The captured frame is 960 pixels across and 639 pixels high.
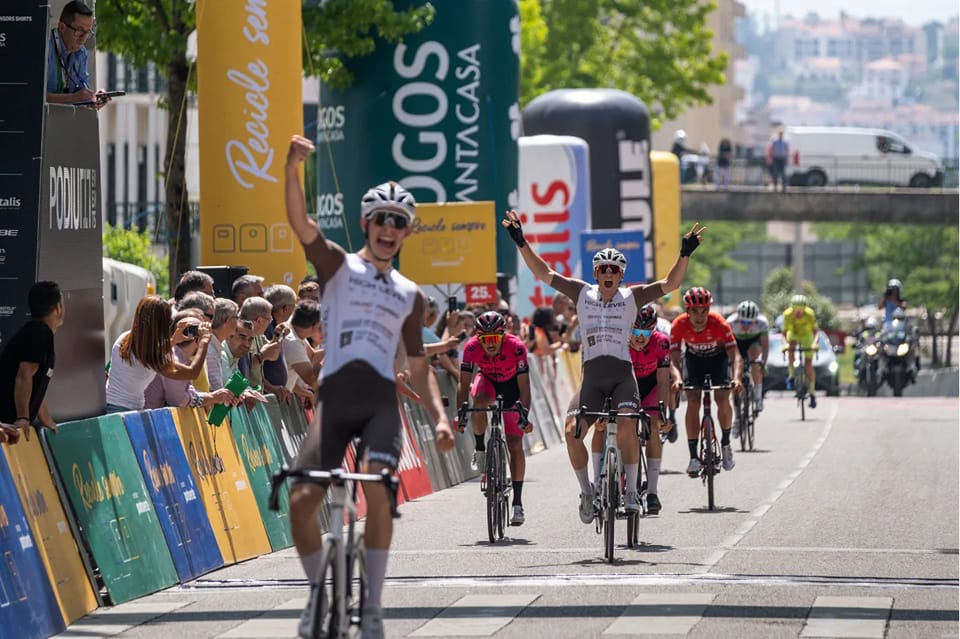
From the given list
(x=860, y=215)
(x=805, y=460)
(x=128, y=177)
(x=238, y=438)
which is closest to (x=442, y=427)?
(x=238, y=438)

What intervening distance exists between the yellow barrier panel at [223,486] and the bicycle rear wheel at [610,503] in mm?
2403

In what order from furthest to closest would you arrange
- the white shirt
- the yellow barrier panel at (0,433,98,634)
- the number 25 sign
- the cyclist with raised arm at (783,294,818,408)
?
1. the cyclist with raised arm at (783,294,818,408)
2. the number 25 sign
3. the white shirt
4. the yellow barrier panel at (0,433,98,634)

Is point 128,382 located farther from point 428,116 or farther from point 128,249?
point 128,249

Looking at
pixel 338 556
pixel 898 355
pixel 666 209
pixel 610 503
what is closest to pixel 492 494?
pixel 610 503

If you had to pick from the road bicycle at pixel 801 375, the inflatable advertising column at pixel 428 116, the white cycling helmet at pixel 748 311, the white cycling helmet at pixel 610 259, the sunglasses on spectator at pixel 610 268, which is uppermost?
the inflatable advertising column at pixel 428 116

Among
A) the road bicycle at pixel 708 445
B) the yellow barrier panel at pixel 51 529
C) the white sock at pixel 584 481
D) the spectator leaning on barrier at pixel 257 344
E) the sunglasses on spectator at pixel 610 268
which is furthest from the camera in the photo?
the road bicycle at pixel 708 445

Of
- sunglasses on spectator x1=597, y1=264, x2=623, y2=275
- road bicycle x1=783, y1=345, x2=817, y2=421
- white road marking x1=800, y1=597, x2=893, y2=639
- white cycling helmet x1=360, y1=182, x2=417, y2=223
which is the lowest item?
road bicycle x1=783, y1=345, x2=817, y2=421

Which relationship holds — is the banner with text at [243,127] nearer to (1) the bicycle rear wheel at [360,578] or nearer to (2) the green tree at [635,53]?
Result: (1) the bicycle rear wheel at [360,578]

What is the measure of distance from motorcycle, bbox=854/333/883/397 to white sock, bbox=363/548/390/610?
38228mm

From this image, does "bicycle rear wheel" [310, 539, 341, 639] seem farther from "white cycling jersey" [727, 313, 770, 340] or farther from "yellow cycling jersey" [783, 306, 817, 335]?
"yellow cycling jersey" [783, 306, 817, 335]

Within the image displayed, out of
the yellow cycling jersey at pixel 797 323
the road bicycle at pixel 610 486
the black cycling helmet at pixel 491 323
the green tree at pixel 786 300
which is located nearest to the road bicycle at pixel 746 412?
the yellow cycling jersey at pixel 797 323

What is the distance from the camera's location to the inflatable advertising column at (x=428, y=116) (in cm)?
2795

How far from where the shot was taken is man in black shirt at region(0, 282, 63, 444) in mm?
11258

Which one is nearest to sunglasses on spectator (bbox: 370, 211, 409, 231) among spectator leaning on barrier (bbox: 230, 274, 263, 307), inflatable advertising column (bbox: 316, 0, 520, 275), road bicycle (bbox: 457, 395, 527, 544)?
road bicycle (bbox: 457, 395, 527, 544)
